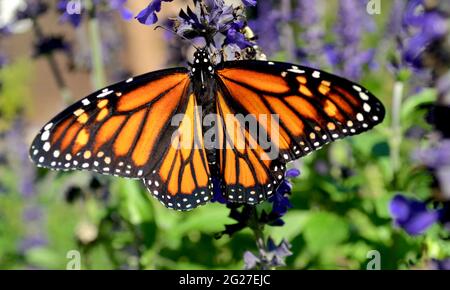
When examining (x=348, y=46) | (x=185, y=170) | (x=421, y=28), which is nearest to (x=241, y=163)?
(x=185, y=170)

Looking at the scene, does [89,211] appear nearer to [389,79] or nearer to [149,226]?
[149,226]

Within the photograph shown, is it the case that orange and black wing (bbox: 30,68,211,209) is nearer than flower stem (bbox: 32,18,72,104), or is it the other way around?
orange and black wing (bbox: 30,68,211,209)

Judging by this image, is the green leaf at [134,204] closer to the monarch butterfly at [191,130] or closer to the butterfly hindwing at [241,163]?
the monarch butterfly at [191,130]

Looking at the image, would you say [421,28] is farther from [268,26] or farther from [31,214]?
[31,214]

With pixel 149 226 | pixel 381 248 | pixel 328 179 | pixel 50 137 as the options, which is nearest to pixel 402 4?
pixel 328 179

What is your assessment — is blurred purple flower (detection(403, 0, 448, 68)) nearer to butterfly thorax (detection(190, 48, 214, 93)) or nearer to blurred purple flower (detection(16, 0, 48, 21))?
butterfly thorax (detection(190, 48, 214, 93))

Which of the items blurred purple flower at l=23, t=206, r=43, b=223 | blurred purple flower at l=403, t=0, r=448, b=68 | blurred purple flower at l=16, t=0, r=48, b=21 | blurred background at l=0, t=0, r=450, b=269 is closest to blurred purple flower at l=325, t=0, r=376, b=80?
blurred background at l=0, t=0, r=450, b=269
